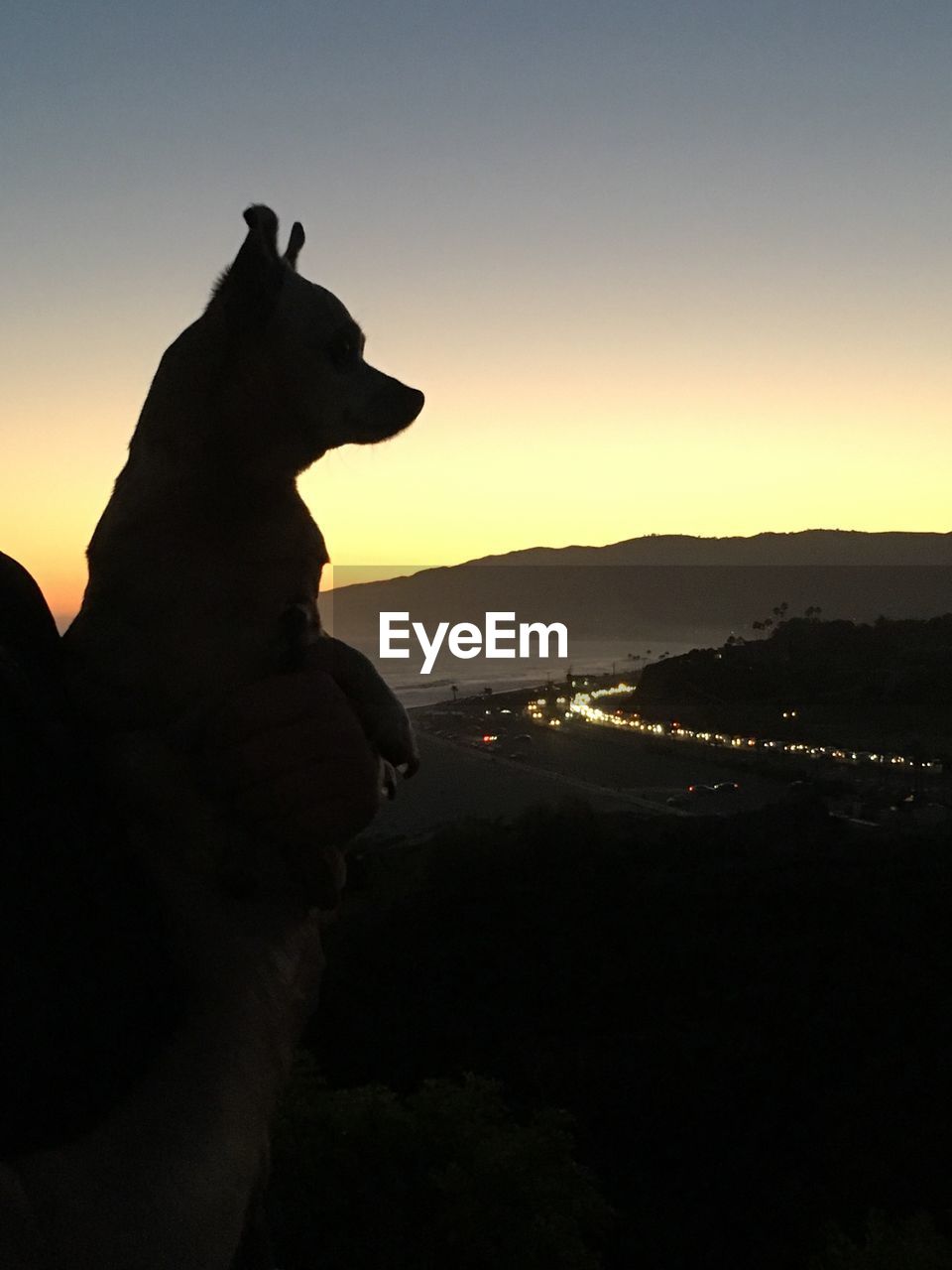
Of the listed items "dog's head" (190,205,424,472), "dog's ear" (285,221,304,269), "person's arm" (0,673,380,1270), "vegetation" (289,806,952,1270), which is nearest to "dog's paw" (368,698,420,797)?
"person's arm" (0,673,380,1270)

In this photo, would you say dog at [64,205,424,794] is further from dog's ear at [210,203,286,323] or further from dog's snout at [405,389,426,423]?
dog's snout at [405,389,426,423]

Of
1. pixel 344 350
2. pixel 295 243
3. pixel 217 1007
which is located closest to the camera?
pixel 217 1007

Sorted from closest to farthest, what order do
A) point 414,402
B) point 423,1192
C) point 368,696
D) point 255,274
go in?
point 368,696 < point 255,274 < point 414,402 < point 423,1192

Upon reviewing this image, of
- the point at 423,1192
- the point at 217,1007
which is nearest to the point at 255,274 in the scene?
the point at 217,1007

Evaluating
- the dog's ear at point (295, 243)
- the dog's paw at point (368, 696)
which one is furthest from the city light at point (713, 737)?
the dog's paw at point (368, 696)

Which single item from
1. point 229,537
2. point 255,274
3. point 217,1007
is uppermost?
point 255,274

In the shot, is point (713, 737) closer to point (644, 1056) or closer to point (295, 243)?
point (644, 1056)

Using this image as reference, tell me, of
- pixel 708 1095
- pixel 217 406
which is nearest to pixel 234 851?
pixel 217 406
